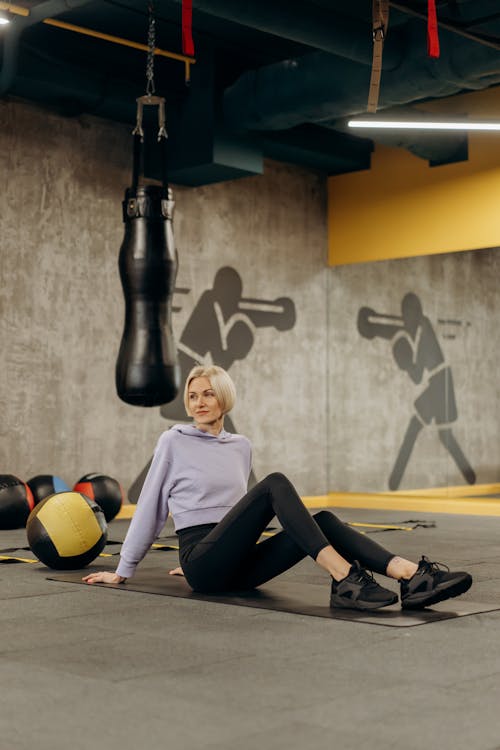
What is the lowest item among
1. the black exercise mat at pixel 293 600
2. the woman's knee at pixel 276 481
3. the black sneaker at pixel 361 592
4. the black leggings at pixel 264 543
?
the black exercise mat at pixel 293 600

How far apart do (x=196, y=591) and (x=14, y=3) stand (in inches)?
175

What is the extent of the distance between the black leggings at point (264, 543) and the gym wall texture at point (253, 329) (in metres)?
4.13

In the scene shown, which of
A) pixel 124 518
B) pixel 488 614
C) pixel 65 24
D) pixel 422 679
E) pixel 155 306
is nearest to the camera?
pixel 422 679

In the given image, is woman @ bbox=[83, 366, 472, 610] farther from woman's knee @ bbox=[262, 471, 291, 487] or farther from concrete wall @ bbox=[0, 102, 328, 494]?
concrete wall @ bbox=[0, 102, 328, 494]

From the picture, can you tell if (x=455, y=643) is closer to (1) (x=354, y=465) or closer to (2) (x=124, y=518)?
(2) (x=124, y=518)

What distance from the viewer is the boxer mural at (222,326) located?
8.92m

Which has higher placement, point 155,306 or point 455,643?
point 155,306

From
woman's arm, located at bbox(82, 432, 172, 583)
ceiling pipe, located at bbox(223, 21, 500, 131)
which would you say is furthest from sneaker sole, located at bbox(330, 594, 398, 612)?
ceiling pipe, located at bbox(223, 21, 500, 131)

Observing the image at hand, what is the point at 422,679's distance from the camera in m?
2.68

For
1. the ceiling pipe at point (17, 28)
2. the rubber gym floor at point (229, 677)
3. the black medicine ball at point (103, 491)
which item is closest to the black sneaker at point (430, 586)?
the rubber gym floor at point (229, 677)

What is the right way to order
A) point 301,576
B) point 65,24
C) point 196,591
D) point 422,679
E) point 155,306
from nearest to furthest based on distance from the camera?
1. point 422,679
2. point 196,591
3. point 301,576
4. point 155,306
5. point 65,24

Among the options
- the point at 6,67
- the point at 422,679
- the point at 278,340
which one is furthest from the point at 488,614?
the point at 278,340

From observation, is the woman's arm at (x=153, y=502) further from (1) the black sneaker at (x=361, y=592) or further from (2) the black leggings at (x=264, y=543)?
(1) the black sneaker at (x=361, y=592)

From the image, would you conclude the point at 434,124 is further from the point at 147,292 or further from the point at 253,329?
the point at 253,329
